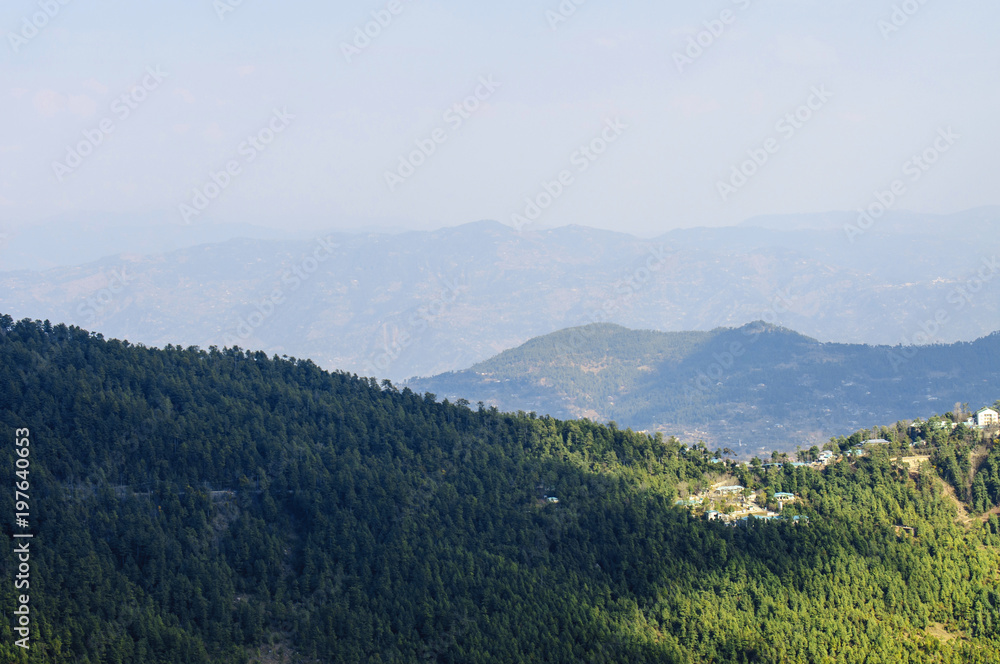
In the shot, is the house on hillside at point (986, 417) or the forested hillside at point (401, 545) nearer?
the forested hillside at point (401, 545)

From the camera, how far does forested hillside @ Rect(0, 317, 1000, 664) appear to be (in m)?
65.1

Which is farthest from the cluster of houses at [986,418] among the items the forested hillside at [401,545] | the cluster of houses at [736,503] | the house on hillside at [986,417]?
the cluster of houses at [736,503]

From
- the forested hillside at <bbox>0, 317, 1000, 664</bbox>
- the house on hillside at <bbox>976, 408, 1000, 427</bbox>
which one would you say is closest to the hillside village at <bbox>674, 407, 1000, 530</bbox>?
the house on hillside at <bbox>976, 408, 1000, 427</bbox>

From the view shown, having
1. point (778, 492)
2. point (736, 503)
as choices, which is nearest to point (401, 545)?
point (736, 503)

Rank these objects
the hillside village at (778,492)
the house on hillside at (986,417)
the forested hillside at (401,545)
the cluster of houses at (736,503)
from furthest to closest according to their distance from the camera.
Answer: the house on hillside at (986,417) < the hillside village at (778,492) < the cluster of houses at (736,503) < the forested hillside at (401,545)

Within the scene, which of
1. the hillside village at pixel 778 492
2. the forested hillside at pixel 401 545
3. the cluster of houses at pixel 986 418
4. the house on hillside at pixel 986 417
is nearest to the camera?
the forested hillside at pixel 401 545

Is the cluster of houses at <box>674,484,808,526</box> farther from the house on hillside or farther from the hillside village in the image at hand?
the house on hillside

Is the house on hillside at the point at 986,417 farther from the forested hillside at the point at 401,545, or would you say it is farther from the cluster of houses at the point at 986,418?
the forested hillside at the point at 401,545

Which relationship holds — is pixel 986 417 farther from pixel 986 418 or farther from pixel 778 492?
pixel 778 492

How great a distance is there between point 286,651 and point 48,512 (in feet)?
62.6

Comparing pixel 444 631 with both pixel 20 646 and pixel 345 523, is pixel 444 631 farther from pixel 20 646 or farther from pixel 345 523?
pixel 20 646

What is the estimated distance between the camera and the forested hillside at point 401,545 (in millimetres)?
65125

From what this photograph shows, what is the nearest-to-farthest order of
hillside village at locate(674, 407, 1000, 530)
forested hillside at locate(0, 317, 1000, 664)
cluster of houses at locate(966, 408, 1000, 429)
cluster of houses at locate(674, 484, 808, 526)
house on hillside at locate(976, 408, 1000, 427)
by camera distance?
forested hillside at locate(0, 317, 1000, 664) → cluster of houses at locate(674, 484, 808, 526) → hillside village at locate(674, 407, 1000, 530) → cluster of houses at locate(966, 408, 1000, 429) → house on hillside at locate(976, 408, 1000, 427)

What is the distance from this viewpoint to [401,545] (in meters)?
74.4
